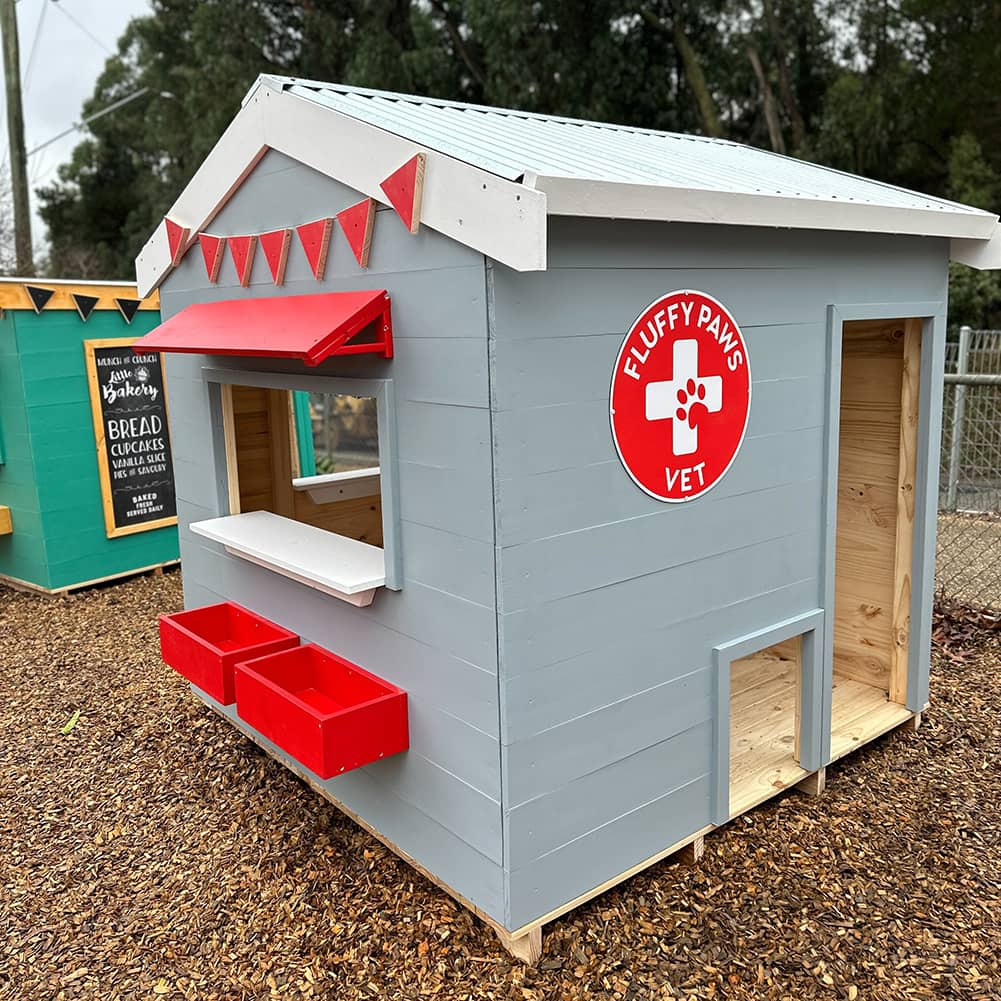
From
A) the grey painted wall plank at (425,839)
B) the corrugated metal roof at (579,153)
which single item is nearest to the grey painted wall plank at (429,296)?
the corrugated metal roof at (579,153)

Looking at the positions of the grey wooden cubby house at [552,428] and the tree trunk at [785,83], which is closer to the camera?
the grey wooden cubby house at [552,428]

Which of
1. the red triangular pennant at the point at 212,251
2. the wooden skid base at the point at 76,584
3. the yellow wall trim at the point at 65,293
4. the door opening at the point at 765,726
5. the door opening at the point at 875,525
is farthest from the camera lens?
the wooden skid base at the point at 76,584

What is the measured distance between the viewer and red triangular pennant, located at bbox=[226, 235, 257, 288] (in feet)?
11.6

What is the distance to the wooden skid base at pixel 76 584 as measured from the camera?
22.3ft

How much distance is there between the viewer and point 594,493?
110 inches

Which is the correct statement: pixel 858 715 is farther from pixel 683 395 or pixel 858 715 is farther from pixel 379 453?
pixel 379 453

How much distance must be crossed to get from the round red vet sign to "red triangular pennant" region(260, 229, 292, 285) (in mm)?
1333

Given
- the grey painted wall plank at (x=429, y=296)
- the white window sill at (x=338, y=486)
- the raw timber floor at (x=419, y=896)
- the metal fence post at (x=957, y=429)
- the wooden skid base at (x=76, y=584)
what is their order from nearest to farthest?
the grey painted wall plank at (x=429, y=296), the raw timber floor at (x=419, y=896), the white window sill at (x=338, y=486), the wooden skid base at (x=76, y=584), the metal fence post at (x=957, y=429)

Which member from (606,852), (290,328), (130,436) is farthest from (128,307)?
(606,852)

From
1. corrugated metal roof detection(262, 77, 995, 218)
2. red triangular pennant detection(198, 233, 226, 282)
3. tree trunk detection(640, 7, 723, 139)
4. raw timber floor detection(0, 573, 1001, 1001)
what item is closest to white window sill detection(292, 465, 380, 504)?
raw timber floor detection(0, 573, 1001, 1001)

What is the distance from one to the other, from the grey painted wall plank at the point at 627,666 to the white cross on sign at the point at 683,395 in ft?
2.00

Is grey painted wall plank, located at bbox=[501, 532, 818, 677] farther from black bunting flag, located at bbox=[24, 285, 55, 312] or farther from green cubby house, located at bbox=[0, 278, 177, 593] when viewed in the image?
black bunting flag, located at bbox=[24, 285, 55, 312]

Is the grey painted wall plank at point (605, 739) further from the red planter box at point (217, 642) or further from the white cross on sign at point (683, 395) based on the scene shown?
the red planter box at point (217, 642)

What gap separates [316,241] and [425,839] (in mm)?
2032
